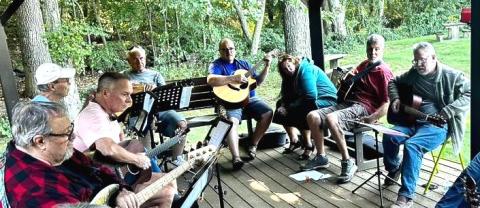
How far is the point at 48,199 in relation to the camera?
Answer: 6.12 feet

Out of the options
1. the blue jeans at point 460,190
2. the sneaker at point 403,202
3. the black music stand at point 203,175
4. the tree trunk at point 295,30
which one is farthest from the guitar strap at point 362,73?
the tree trunk at point 295,30

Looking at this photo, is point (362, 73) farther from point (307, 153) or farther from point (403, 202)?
point (403, 202)

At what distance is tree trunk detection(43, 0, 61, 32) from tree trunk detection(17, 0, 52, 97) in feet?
0.50

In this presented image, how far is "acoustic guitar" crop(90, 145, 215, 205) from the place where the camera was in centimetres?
203

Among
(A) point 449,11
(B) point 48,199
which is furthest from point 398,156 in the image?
(A) point 449,11

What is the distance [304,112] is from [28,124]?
113 inches

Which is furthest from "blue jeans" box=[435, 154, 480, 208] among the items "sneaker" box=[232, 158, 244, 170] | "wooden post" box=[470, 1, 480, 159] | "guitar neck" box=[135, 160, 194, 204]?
"sneaker" box=[232, 158, 244, 170]

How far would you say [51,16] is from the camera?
8.20 m

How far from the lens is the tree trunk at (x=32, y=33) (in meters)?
7.75

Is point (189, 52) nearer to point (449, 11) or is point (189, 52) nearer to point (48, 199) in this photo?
point (449, 11)

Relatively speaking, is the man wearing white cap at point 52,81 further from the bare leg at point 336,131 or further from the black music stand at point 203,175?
the bare leg at point 336,131

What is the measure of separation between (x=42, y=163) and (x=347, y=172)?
2610mm

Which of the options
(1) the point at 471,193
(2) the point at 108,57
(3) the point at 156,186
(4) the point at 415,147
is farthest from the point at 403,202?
(2) the point at 108,57

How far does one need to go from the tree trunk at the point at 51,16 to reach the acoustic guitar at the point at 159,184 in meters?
6.07
